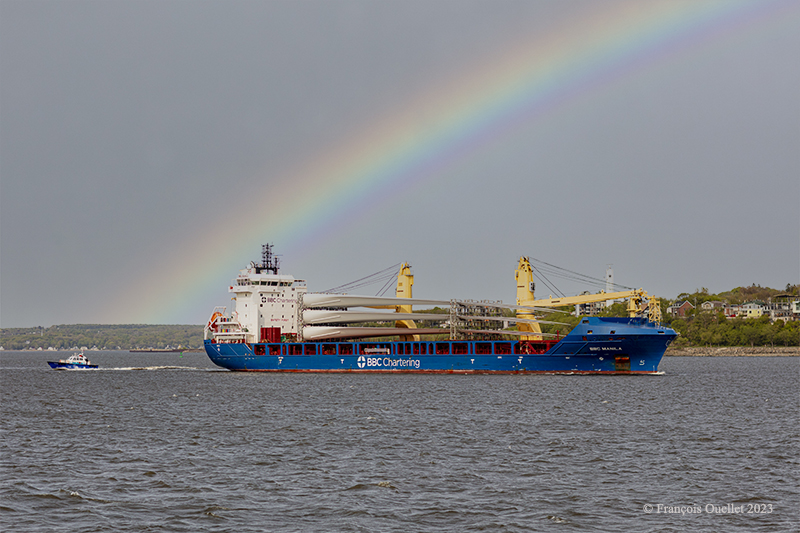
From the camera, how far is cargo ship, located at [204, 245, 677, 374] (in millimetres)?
78375

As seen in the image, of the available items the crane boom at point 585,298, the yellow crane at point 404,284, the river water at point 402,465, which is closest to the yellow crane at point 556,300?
the crane boom at point 585,298

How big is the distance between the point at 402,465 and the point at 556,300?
61860mm

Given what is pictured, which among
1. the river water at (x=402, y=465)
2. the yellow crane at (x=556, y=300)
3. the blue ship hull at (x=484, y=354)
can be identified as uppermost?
the yellow crane at (x=556, y=300)

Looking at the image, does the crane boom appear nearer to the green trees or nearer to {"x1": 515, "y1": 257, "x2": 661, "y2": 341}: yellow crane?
{"x1": 515, "y1": 257, "x2": 661, "y2": 341}: yellow crane

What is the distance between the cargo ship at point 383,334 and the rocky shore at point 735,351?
106892 millimetres

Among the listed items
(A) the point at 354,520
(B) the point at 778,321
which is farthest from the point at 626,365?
(B) the point at 778,321

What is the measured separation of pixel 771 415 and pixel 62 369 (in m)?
102

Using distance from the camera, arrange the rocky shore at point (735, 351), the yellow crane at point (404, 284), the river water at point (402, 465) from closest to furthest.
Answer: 1. the river water at point (402, 465)
2. the yellow crane at point (404, 284)
3. the rocky shore at point (735, 351)

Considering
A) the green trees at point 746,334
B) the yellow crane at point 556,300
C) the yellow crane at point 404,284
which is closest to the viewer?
the yellow crane at point 556,300

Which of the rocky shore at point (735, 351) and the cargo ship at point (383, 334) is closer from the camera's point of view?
the cargo ship at point (383, 334)

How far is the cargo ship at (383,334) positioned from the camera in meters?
78.4

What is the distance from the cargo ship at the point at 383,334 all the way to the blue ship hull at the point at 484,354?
0.37 ft

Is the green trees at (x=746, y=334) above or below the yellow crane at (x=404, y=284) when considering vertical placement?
below

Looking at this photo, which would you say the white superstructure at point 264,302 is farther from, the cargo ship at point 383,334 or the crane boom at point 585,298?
the crane boom at point 585,298
